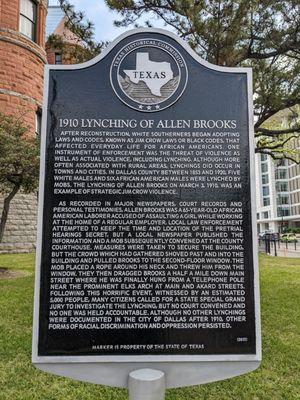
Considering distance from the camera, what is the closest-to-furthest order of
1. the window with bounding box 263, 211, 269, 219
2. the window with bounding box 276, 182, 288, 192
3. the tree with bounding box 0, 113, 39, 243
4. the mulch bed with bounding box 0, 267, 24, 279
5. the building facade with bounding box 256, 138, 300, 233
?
the mulch bed with bounding box 0, 267, 24, 279, the tree with bounding box 0, 113, 39, 243, the building facade with bounding box 256, 138, 300, 233, the window with bounding box 276, 182, 288, 192, the window with bounding box 263, 211, 269, 219

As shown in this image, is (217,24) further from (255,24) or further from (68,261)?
(68,261)

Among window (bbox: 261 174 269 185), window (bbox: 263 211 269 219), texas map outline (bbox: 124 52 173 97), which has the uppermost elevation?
window (bbox: 261 174 269 185)

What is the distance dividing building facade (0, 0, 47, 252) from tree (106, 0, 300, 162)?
37.2ft

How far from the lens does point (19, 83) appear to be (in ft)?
65.1

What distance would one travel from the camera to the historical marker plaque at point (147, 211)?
2.89 metres

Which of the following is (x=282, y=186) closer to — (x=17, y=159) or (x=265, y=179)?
(x=265, y=179)

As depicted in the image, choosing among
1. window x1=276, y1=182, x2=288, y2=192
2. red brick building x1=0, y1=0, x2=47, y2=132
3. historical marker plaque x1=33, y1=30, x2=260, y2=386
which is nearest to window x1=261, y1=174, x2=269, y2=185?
window x1=276, y1=182, x2=288, y2=192

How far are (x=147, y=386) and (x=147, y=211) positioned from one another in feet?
3.90

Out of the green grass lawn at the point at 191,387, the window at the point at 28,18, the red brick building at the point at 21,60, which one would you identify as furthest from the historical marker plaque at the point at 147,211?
the window at the point at 28,18

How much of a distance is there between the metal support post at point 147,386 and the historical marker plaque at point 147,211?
15 centimetres

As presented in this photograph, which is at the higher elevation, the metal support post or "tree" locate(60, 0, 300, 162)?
"tree" locate(60, 0, 300, 162)

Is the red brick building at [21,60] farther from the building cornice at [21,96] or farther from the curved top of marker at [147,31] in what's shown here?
the curved top of marker at [147,31]

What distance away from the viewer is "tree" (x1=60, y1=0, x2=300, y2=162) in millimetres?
8164

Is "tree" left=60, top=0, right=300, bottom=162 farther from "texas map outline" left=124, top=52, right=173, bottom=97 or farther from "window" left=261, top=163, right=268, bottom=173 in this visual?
"window" left=261, top=163, right=268, bottom=173
